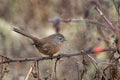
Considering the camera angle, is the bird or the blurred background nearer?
the blurred background

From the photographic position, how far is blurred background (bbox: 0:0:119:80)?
4.80 m

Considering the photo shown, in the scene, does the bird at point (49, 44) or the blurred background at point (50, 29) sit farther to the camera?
the bird at point (49, 44)

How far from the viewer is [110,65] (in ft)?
12.6

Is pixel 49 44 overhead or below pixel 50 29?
below

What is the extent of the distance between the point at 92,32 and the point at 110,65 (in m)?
2.37

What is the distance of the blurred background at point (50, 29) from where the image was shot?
4.80 m

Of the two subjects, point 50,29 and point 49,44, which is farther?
point 50,29

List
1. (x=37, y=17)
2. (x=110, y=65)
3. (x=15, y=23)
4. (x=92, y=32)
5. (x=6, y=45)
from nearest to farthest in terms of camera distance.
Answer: (x=110, y=65)
(x=92, y=32)
(x=6, y=45)
(x=15, y=23)
(x=37, y=17)

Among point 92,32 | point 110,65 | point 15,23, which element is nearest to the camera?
point 110,65

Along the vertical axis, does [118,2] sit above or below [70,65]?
above

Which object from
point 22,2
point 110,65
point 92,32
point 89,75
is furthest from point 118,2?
point 22,2

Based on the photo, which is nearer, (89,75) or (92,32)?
(89,75)

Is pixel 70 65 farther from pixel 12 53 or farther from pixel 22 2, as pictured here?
pixel 22 2

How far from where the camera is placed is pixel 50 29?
8438 mm
